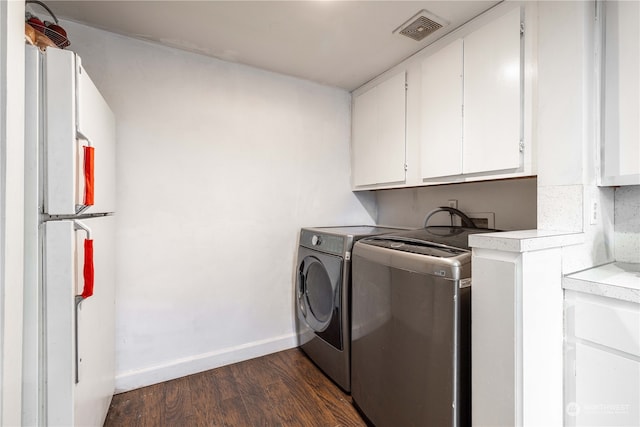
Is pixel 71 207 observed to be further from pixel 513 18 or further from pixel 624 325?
pixel 513 18

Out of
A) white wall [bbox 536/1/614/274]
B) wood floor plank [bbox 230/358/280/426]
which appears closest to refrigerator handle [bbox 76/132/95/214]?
wood floor plank [bbox 230/358/280/426]

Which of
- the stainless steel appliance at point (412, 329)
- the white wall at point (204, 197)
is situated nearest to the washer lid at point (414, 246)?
the stainless steel appliance at point (412, 329)

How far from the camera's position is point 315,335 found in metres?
2.08

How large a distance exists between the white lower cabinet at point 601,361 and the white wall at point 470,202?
74cm

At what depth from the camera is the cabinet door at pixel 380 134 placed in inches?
83.3

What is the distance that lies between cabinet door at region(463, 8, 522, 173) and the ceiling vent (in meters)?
0.19

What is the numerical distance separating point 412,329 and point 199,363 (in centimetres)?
154

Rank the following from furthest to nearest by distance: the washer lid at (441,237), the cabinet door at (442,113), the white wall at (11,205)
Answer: the cabinet door at (442,113), the washer lid at (441,237), the white wall at (11,205)

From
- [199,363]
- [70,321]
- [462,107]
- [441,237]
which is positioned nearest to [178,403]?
[199,363]

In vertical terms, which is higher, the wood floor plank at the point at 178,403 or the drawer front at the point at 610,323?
the drawer front at the point at 610,323

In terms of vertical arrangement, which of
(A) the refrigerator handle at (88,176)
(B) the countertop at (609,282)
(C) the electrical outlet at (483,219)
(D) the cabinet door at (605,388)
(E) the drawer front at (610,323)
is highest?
(A) the refrigerator handle at (88,176)

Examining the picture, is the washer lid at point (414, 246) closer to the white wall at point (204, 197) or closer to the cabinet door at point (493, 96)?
the cabinet door at point (493, 96)

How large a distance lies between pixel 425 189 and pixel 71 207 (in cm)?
222

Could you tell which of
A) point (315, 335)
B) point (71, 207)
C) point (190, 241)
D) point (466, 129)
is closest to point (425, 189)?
point (466, 129)
